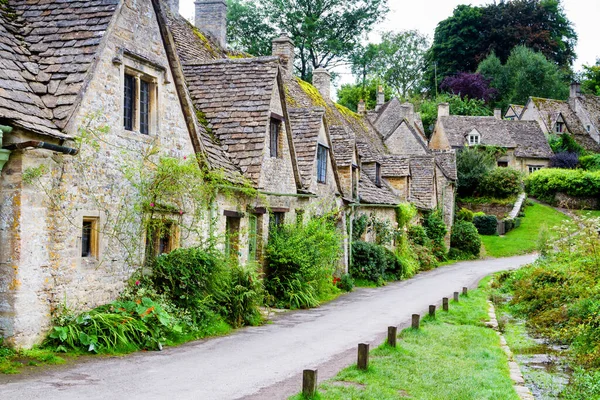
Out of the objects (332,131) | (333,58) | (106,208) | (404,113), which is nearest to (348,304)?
(106,208)

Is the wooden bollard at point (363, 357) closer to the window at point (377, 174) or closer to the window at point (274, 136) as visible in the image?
the window at point (274, 136)

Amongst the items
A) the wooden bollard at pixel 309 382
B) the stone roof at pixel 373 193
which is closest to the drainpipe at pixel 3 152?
the wooden bollard at pixel 309 382

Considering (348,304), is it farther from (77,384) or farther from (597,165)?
(597,165)

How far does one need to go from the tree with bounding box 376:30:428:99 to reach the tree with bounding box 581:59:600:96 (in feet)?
72.6

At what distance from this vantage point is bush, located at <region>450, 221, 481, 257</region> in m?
44.5

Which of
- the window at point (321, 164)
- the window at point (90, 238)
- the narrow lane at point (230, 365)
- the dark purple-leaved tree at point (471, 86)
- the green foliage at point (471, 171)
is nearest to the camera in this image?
the narrow lane at point (230, 365)

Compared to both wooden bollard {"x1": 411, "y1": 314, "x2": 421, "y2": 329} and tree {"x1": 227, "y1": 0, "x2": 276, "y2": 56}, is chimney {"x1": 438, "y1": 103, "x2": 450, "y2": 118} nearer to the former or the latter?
tree {"x1": 227, "y1": 0, "x2": 276, "y2": 56}

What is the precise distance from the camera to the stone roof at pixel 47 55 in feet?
36.7

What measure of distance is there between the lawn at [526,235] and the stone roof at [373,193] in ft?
40.3

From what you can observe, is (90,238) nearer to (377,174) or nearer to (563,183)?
(377,174)

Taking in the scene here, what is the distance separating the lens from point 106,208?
494 inches

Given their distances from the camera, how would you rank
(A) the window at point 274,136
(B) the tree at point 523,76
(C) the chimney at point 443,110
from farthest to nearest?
1. (B) the tree at point 523,76
2. (C) the chimney at point 443,110
3. (A) the window at point 274,136

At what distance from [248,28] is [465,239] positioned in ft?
87.1

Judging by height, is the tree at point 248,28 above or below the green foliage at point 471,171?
above
